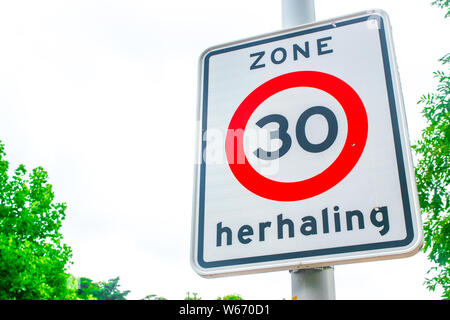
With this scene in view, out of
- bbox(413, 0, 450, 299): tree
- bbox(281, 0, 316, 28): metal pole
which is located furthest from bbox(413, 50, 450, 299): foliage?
bbox(281, 0, 316, 28): metal pole

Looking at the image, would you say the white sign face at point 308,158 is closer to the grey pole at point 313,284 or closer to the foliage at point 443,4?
the grey pole at point 313,284

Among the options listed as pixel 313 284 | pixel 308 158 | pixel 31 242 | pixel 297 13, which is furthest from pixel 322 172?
pixel 31 242

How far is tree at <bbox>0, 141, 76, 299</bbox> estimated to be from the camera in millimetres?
12461

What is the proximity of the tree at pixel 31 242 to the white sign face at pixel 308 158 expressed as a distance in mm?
12519

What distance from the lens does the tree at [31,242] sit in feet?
40.9

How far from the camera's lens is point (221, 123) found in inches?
63.4

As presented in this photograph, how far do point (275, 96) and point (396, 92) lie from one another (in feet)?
1.33

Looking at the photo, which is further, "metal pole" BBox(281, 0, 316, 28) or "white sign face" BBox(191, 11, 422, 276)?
"metal pole" BBox(281, 0, 316, 28)

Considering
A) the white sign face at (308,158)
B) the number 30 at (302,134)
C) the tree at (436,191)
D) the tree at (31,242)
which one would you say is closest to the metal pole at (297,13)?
the white sign face at (308,158)

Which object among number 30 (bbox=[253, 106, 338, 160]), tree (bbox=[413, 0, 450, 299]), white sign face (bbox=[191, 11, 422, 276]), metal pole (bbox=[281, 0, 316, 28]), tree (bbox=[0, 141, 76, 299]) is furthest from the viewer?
tree (bbox=[0, 141, 76, 299])

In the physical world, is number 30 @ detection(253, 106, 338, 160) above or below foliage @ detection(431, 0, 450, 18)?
below

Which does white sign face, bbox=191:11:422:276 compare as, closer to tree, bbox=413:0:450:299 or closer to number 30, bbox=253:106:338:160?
number 30, bbox=253:106:338:160

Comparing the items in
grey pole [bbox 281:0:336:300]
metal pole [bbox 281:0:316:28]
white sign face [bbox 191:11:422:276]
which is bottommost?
grey pole [bbox 281:0:336:300]
